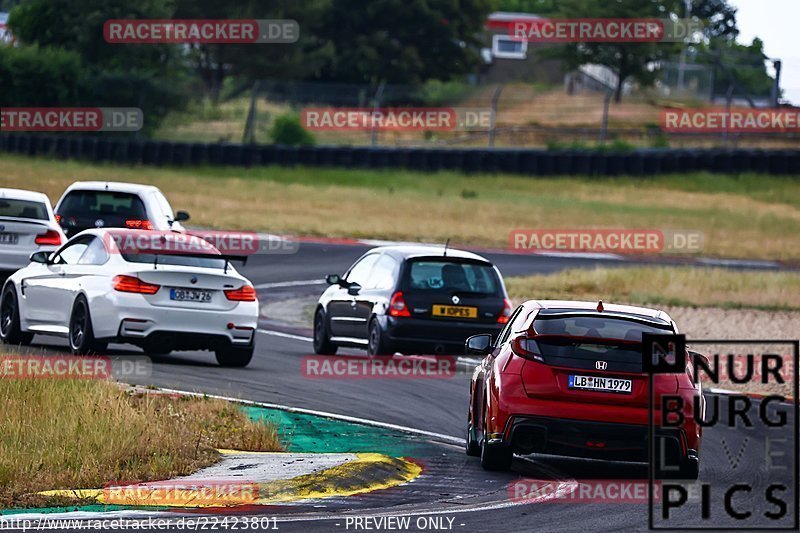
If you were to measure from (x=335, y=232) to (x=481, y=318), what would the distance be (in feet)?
64.2

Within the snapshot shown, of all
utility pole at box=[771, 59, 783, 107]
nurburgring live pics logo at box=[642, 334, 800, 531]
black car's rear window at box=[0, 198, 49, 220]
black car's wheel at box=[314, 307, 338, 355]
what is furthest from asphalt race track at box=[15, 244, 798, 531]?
utility pole at box=[771, 59, 783, 107]

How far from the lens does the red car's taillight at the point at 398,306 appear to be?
18891mm

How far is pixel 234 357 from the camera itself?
17.7 metres

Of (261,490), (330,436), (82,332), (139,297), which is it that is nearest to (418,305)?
(139,297)

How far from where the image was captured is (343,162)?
49969mm

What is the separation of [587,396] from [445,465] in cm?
132

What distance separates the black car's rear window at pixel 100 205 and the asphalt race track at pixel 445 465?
269 centimetres

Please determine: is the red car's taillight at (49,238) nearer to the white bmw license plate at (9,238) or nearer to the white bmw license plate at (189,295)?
the white bmw license plate at (9,238)

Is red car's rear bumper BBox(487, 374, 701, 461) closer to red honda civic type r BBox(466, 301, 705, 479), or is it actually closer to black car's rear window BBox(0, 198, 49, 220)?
red honda civic type r BBox(466, 301, 705, 479)

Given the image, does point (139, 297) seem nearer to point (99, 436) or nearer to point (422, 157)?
point (99, 436)

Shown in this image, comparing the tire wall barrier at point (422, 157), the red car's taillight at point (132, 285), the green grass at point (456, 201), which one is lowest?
the red car's taillight at point (132, 285)

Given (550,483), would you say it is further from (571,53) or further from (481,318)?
(571,53)

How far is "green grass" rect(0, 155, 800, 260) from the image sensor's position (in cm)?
4034

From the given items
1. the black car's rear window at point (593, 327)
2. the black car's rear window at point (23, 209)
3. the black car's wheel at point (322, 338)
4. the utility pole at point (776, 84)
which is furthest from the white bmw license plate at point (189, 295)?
the utility pole at point (776, 84)
